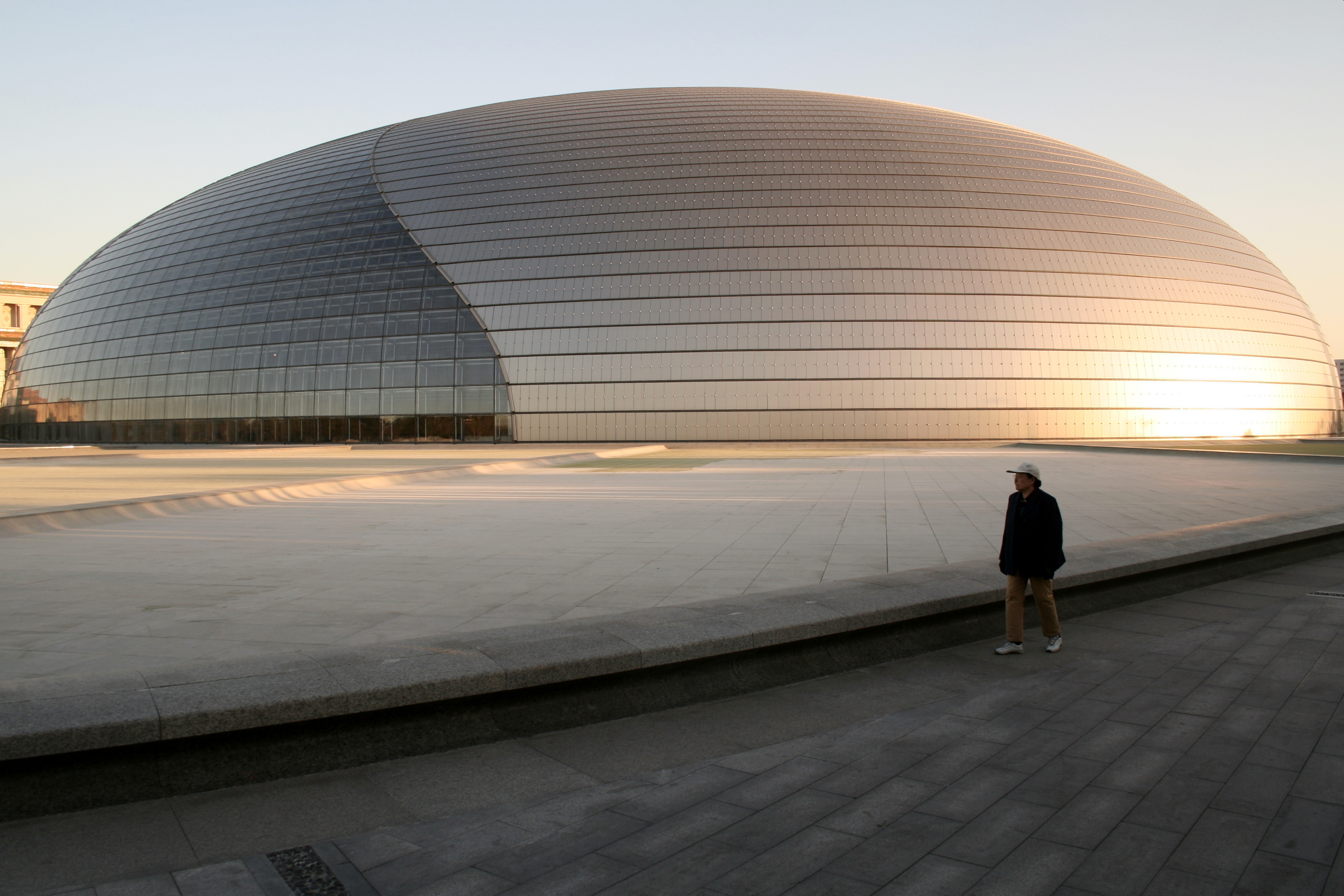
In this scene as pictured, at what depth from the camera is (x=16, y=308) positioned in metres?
83.1

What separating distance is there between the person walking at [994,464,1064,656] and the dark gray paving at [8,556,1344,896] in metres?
0.85

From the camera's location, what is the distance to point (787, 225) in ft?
129

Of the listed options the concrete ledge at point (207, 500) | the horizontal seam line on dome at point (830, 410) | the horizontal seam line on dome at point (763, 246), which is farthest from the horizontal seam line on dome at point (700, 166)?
the concrete ledge at point (207, 500)

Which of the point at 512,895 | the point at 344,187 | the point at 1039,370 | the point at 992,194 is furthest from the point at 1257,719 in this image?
the point at 344,187

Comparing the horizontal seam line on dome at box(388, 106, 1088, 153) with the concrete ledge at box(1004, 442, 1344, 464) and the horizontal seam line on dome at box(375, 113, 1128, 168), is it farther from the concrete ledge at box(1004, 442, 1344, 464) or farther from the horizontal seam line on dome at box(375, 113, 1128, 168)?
the concrete ledge at box(1004, 442, 1344, 464)

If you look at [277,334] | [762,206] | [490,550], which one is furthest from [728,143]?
[490,550]

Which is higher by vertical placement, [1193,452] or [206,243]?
[206,243]

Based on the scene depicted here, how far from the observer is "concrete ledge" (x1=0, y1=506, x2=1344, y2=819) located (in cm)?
409

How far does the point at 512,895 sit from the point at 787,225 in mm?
38094

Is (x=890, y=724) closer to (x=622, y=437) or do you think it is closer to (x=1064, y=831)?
(x=1064, y=831)

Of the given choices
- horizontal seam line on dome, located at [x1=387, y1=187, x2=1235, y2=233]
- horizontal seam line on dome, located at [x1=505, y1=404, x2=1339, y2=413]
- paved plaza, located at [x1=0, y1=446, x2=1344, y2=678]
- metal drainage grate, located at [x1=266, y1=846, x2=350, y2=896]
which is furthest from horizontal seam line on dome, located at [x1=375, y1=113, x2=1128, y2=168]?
metal drainage grate, located at [x1=266, y1=846, x2=350, y2=896]

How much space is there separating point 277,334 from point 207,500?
29986 mm

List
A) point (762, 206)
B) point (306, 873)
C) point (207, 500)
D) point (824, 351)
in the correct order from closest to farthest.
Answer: point (306, 873) → point (207, 500) → point (824, 351) → point (762, 206)

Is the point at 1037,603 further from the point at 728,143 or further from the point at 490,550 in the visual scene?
the point at 728,143
